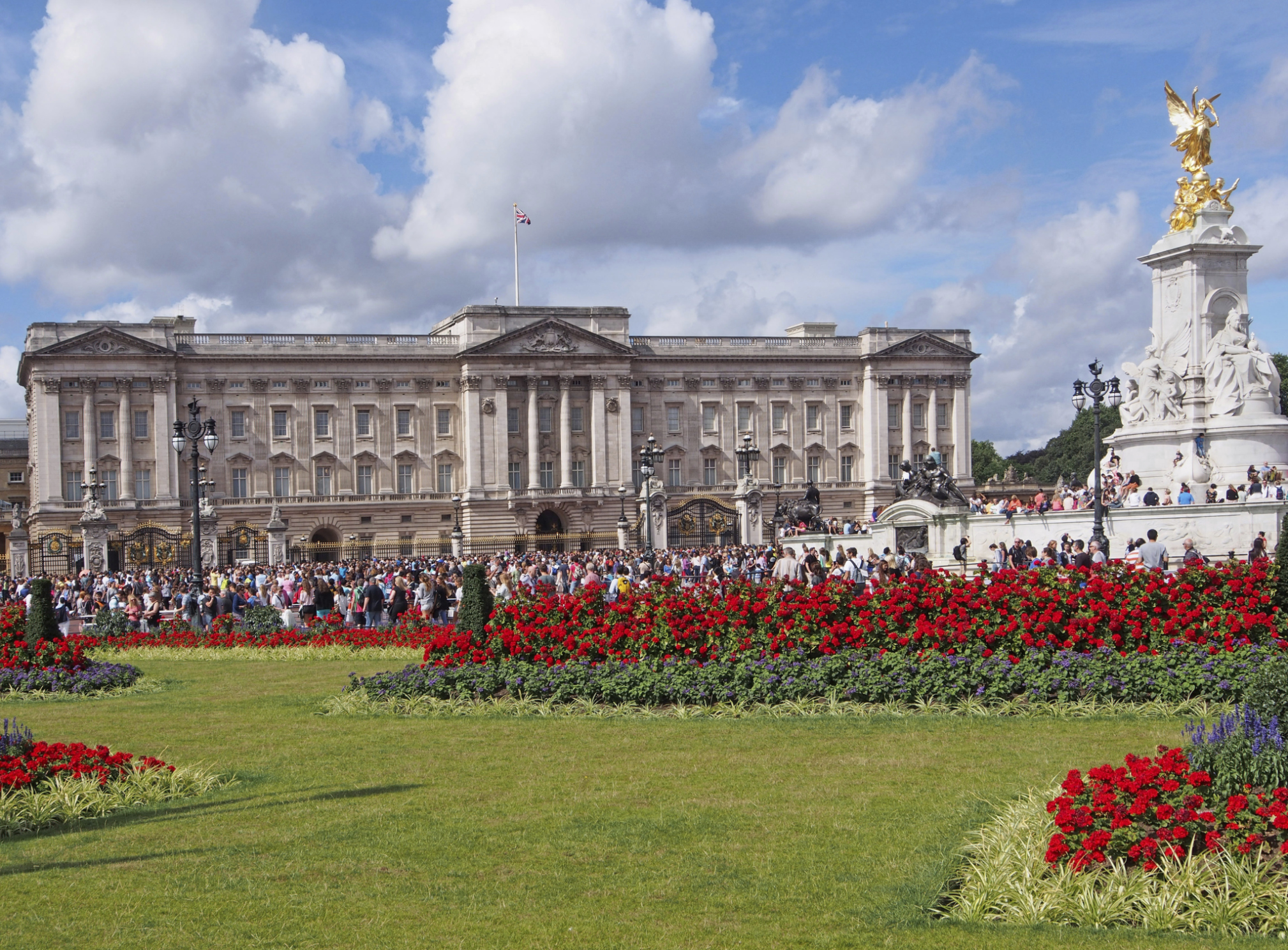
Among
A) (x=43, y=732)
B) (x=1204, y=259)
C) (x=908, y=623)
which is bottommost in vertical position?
(x=43, y=732)


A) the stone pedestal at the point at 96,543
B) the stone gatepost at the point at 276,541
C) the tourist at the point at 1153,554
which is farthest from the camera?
the stone gatepost at the point at 276,541

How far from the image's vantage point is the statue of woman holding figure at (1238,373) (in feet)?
97.3

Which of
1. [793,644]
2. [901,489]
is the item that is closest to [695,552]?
[901,489]

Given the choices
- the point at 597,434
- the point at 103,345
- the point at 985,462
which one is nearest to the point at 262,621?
the point at 103,345

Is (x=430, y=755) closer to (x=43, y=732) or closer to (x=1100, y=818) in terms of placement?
(x=43, y=732)

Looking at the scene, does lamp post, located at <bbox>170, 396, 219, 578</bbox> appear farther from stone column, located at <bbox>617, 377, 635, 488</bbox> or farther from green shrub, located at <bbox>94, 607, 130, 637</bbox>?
stone column, located at <bbox>617, 377, 635, 488</bbox>

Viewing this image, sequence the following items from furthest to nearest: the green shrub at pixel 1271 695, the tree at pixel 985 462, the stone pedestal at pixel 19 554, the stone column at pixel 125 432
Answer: the tree at pixel 985 462, the stone column at pixel 125 432, the stone pedestal at pixel 19 554, the green shrub at pixel 1271 695

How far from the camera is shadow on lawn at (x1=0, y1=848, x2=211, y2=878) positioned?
820 cm

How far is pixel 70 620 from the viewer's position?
88.4 ft

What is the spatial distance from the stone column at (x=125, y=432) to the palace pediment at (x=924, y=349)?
140ft

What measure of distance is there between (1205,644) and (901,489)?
21.4 m

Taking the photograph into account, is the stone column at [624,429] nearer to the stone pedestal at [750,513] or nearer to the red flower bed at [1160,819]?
the stone pedestal at [750,513]

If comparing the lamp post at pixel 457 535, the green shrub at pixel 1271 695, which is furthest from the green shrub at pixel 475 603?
the lamp post at pixel 457 535

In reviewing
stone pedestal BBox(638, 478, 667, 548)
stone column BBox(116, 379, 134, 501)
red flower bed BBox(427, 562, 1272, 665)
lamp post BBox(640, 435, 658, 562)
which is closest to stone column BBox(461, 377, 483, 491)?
stone column BBox(116, 379, 134, 501)
